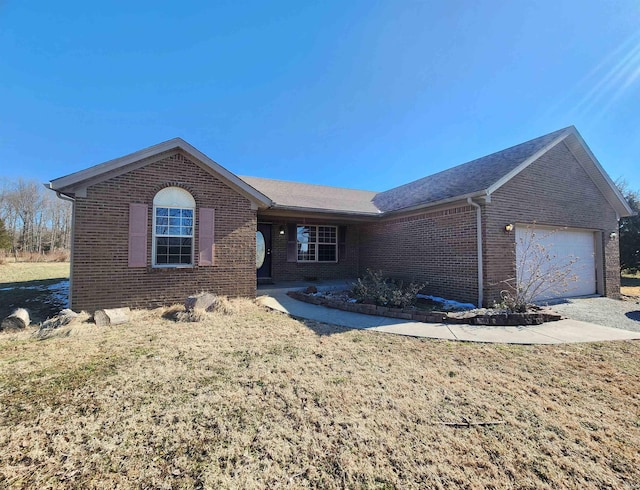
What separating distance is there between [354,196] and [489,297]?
28.2ft

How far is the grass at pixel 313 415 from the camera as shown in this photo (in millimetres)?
2072

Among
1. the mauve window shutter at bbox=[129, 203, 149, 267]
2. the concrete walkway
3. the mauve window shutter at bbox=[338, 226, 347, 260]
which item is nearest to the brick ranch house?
the mauve window shutter at bbox=[129, 203, 149, 267]

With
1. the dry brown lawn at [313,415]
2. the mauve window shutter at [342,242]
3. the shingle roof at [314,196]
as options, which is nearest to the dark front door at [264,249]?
the shingle roof at [314,196]

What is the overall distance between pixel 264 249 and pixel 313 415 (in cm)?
965

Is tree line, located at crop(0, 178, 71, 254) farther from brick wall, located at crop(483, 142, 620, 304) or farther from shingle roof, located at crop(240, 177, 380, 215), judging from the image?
brick wall, located at crop(483, 142, 620, 304)

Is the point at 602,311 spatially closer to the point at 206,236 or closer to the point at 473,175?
the point at 473,175

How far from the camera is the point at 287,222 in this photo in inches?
484

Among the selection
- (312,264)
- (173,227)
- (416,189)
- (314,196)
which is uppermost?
(416,189)

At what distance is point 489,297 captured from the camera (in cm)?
764

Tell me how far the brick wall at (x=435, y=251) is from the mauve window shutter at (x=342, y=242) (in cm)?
159

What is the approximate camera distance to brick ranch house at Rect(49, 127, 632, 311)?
22.3 ft

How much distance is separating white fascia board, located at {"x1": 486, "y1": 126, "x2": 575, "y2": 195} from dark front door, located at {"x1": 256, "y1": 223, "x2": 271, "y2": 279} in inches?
325

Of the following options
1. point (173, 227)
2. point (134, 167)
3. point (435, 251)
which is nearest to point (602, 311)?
point (435, 251)

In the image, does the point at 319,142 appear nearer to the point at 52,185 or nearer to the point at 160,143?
the point at 160,143
